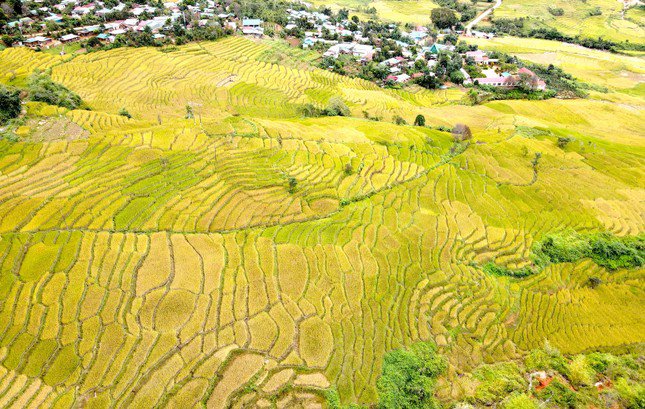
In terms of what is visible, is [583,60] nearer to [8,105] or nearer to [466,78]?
[466,78]

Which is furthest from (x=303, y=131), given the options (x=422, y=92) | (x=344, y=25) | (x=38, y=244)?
(x=344, y=25)

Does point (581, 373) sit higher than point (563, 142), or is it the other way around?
point (563, 142)

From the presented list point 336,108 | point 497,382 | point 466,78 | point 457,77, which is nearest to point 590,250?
point 497,382

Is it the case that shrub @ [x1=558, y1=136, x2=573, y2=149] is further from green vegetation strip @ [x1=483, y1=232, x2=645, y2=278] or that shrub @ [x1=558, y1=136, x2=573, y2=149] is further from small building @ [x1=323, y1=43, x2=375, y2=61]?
small building @ [x1=323, y1=43, x2=375, y2=61]

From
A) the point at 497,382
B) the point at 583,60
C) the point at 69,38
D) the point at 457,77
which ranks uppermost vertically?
the point at 69,38

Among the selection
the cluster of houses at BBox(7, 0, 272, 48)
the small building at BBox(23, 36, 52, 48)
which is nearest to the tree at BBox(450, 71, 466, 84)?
the cluster of houses at BBox(7, 0, 272, 48)

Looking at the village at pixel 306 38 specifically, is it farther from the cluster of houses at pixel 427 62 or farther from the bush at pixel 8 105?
the bush at pixel 8 105
